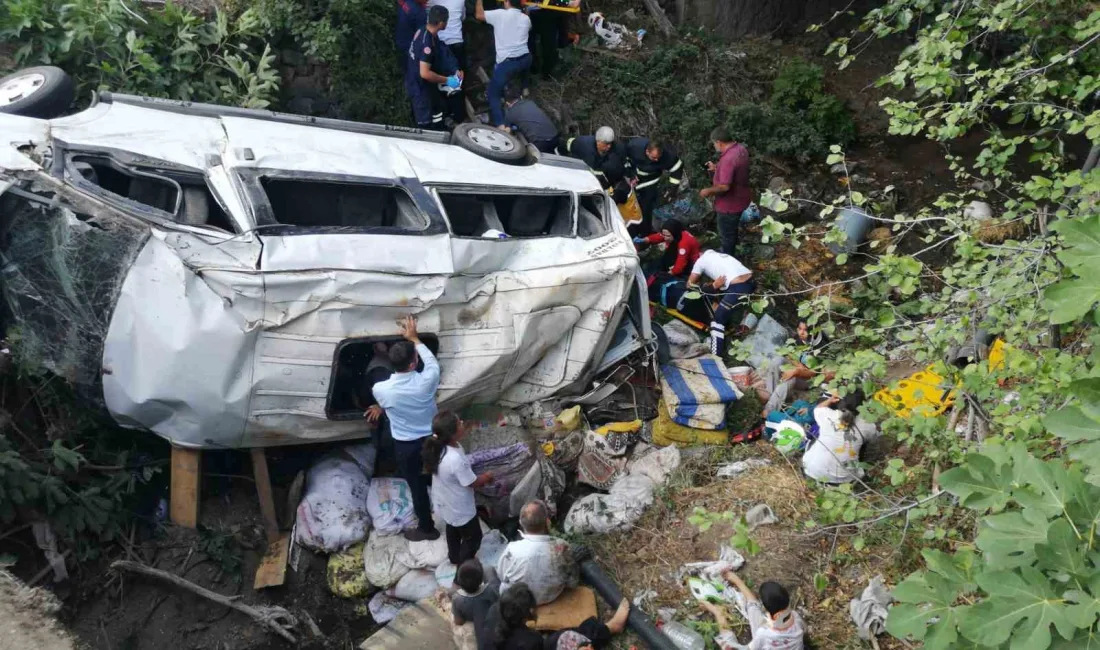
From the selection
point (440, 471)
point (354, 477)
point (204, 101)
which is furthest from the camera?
point (204, 101)

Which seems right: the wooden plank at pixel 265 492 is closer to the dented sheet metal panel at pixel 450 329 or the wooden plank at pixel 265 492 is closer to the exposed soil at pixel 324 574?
the exposed soil at pixel 324 574

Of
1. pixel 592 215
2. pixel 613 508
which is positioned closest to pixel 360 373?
pixel 613 508

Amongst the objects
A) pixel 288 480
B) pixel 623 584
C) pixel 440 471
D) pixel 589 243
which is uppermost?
pixel 589 243

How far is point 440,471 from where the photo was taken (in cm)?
557

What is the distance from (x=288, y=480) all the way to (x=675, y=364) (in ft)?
10.0

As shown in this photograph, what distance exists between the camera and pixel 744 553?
19.2 feet

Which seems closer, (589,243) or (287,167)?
(287,167)

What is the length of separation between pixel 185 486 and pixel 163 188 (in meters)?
1.88

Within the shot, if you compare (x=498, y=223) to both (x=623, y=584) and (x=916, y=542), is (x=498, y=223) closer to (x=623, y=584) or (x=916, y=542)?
(x=623, y=584)

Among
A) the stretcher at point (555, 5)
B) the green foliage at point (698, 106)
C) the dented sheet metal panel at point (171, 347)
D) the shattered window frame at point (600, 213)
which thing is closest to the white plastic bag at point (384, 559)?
the dented sheet metal panel at point (171, 347)

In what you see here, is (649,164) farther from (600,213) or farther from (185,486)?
(185,486)

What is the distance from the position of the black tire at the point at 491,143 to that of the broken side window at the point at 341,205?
1004 mm

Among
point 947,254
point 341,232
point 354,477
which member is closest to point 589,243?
point 341,232

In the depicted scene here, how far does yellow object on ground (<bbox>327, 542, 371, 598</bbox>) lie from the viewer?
233 inches
